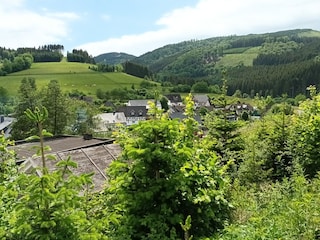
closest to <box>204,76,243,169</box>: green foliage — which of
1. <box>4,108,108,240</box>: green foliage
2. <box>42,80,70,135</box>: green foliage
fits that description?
<box>4,108,108,240</box>: green foliage

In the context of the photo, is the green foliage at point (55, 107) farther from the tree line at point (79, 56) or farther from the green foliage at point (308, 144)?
the tree line at point (79, 56)

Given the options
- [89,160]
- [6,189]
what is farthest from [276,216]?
[89,160]

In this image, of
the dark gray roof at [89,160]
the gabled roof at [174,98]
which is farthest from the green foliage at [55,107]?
the gabled roof at [174,98]

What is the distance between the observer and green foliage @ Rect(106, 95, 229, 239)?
20.2 ft

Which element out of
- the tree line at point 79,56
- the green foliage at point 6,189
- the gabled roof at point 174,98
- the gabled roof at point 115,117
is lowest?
the gabled roof at point 115,117

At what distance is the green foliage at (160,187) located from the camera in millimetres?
6145

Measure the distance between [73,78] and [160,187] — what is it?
12844 centimetres

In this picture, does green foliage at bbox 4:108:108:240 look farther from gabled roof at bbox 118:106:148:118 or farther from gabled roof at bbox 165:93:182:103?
gabled roof at bbox 165:93:182:103

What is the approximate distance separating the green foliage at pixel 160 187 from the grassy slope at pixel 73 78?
10864cm

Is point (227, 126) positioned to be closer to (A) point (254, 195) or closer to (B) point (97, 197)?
(A) point (254, 195)

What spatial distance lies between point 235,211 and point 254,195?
1.44 m

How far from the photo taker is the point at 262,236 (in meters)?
6.07

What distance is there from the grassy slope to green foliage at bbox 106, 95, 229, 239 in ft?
356

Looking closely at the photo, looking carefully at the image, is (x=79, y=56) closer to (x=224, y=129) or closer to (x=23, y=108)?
(x=23, y=108)
